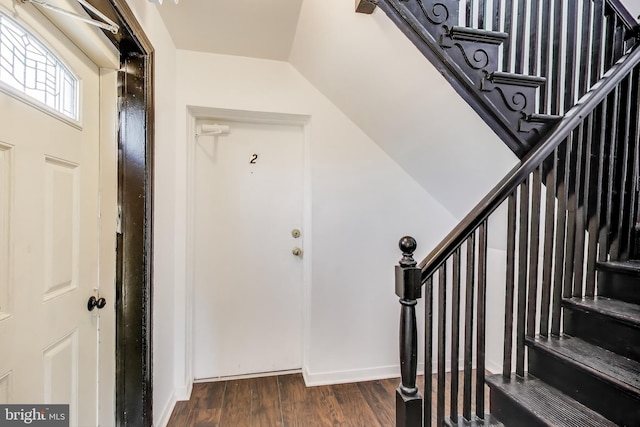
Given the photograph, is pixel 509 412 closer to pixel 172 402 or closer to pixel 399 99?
pixel 399 99

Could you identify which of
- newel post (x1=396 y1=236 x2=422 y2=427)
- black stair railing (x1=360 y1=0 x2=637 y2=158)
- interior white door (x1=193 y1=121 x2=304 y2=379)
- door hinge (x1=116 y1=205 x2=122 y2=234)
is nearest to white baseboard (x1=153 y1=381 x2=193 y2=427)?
interior white door (x1=193 y1=121 x2=304 y2=379)

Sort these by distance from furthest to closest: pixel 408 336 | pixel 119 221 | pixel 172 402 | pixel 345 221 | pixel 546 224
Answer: pixel 345 221
pixel 172 402
pixel 119 221
pixel 546 224
pixel 408 336

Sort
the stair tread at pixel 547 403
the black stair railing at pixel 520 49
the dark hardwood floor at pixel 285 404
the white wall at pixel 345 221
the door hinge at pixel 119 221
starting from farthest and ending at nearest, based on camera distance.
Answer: the white wall at pixel 345 221, the dark hardwood floor at pixel 285 404, the door hinge at pixel 119 221, the black stair railing at pixel 520 49, the stair tread at pixel 547 403

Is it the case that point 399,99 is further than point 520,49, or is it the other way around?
point 399,99

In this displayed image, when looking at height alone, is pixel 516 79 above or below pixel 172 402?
above

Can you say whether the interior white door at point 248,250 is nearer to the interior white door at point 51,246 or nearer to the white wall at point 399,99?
the white wall at point 399,99

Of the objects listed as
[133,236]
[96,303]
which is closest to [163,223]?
[133,236]

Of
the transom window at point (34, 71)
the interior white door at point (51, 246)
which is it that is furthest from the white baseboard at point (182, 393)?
the transom window at point (34, 71)

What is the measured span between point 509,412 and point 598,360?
1.17 feet

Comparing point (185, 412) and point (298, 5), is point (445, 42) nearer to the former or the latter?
point (298, 5)

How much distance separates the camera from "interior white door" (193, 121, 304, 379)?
201 centimetres

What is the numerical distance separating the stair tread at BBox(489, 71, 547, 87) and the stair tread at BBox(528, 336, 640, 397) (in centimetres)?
106

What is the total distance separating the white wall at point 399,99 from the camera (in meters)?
1.37

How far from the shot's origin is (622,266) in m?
1.14
